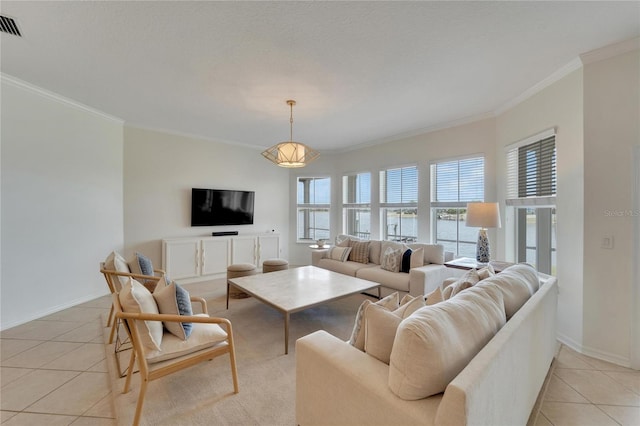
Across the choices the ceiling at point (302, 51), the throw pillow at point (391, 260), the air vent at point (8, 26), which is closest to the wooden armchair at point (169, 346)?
the ceiling at point (302, 51)

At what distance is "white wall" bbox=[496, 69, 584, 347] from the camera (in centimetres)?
254

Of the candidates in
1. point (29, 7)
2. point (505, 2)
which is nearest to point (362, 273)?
point (505, 2)

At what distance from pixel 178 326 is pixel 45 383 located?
1.27m

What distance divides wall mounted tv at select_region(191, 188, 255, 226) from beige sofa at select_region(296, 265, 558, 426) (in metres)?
4.31

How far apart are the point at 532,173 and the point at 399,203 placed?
2265mm

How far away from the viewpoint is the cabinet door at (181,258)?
4.58m

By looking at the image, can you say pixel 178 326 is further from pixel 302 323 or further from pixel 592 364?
pixel 592 364

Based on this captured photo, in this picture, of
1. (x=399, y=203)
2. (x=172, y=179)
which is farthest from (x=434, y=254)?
(x=172, y=179)

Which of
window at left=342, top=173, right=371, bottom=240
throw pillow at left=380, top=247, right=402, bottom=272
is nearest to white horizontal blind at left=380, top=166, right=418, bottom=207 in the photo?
window at left=342, top=173, right=371, bottom=240

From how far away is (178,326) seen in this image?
184 centimetres

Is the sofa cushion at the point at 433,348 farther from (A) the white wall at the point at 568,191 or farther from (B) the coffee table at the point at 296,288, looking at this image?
(A) the white wall at the point at 568,191

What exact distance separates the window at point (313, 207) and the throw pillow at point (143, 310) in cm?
487

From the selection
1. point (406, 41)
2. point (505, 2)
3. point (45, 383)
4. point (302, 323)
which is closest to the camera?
point (505, 2)

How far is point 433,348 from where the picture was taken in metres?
1.03
